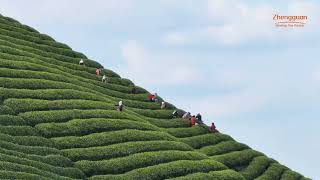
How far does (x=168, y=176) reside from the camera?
46125mm

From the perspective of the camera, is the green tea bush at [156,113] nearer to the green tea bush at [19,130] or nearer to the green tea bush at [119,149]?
the green tea bush at [119,149]

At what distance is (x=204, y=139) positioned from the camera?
61375 millimetres

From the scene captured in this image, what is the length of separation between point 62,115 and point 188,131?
1545cm

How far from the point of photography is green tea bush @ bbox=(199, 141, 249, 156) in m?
59.2

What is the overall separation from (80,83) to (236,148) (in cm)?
1479

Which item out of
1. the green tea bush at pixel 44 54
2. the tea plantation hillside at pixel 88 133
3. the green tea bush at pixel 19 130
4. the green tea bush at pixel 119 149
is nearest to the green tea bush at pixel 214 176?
the tea plantation hillside at pixel 88 133

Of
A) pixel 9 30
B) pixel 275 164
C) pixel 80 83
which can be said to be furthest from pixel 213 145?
pixel 9 30

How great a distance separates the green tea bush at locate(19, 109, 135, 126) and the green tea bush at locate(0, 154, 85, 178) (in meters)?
5.75

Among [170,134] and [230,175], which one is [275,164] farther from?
[230,175]

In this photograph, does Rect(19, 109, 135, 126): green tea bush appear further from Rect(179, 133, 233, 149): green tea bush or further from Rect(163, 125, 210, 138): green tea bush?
Rect(179, 133, 233, 149): green tea bush

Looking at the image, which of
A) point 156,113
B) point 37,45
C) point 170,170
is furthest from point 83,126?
point 37,45

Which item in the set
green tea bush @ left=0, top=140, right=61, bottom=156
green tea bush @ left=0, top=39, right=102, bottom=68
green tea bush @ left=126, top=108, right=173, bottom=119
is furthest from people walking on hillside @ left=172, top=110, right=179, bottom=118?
green tea bush @ left=0, top=140, right=61, bottom=156

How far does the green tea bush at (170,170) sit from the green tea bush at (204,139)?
7916 mm

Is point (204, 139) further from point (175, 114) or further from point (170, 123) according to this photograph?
Answer: point (175, 114)
